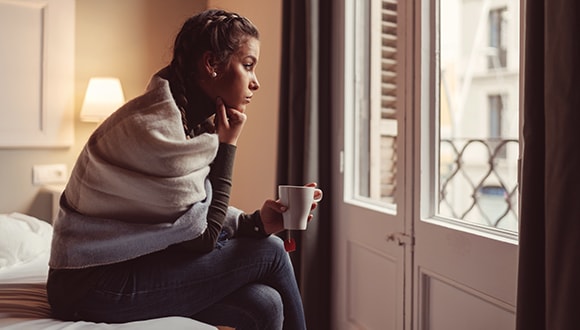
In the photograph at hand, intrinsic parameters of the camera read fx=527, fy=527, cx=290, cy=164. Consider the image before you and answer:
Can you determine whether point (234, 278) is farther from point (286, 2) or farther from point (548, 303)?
point (286, 2)

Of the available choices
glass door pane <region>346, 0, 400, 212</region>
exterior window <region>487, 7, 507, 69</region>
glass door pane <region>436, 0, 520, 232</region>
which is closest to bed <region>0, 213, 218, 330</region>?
glass door pane <region>346, 0, 400, 212</region>

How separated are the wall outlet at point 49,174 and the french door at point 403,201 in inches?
66.6

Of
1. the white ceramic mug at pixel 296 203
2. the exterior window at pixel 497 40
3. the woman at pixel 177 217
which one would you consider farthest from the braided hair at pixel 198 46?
the exterior window at pixel 497 40

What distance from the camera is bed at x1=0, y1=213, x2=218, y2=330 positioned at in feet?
3.56

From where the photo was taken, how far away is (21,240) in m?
1.93

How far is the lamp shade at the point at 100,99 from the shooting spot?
2.89 m

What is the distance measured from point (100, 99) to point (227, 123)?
6.29ft

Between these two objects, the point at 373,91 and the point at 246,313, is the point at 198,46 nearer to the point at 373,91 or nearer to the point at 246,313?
the point at 246,313

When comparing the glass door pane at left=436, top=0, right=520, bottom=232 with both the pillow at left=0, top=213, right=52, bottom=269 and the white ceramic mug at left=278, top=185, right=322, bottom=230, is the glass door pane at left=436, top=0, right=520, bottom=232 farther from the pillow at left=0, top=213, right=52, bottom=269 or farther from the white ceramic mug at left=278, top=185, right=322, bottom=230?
the white ceramic mug at left=278, top=185, right=322, bottom=230

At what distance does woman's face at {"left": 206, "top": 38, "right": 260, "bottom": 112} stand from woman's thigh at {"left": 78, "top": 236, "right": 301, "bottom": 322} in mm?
340

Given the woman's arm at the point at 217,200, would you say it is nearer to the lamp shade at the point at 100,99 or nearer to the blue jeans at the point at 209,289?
the blue jeans at the point at 209,289

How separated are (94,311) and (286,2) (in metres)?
1.72

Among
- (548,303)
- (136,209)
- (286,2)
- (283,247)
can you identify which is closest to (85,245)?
(136,209)

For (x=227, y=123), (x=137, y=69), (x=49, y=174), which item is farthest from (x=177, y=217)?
(x=137, y=69)
